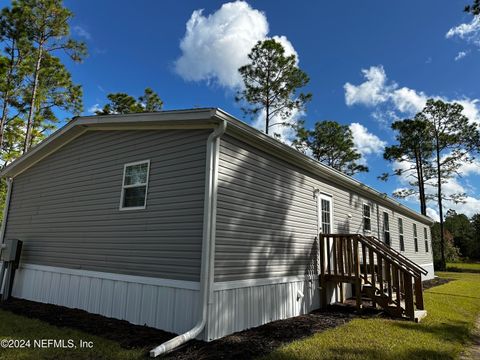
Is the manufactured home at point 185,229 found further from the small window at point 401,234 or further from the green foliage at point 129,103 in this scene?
the green foliage at point 129,103

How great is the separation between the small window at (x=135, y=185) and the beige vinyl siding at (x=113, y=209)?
5.6 inches

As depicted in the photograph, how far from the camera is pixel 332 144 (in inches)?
1009

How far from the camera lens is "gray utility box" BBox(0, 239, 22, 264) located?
8.19 m

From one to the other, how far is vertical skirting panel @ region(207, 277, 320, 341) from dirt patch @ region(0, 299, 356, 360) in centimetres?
15

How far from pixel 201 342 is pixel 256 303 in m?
1.44

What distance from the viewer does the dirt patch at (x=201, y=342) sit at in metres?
4.41

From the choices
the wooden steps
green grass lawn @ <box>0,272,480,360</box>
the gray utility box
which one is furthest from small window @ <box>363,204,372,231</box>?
the gray utility box

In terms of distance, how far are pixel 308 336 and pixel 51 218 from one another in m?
6.80

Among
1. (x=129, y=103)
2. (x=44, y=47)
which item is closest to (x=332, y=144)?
(x=129, y=103)

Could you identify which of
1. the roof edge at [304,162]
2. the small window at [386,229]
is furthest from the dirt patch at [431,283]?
the roof edge at [304,162]

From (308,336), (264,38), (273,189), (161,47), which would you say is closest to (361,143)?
(264,38)

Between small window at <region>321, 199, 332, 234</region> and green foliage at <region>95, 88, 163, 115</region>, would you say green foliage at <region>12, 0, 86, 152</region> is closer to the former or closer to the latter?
green foliage at <region>95, 88, 163, 115</region>

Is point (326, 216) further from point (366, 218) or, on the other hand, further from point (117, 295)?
point (117, 295)

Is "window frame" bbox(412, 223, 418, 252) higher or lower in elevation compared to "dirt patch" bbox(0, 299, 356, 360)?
higher
